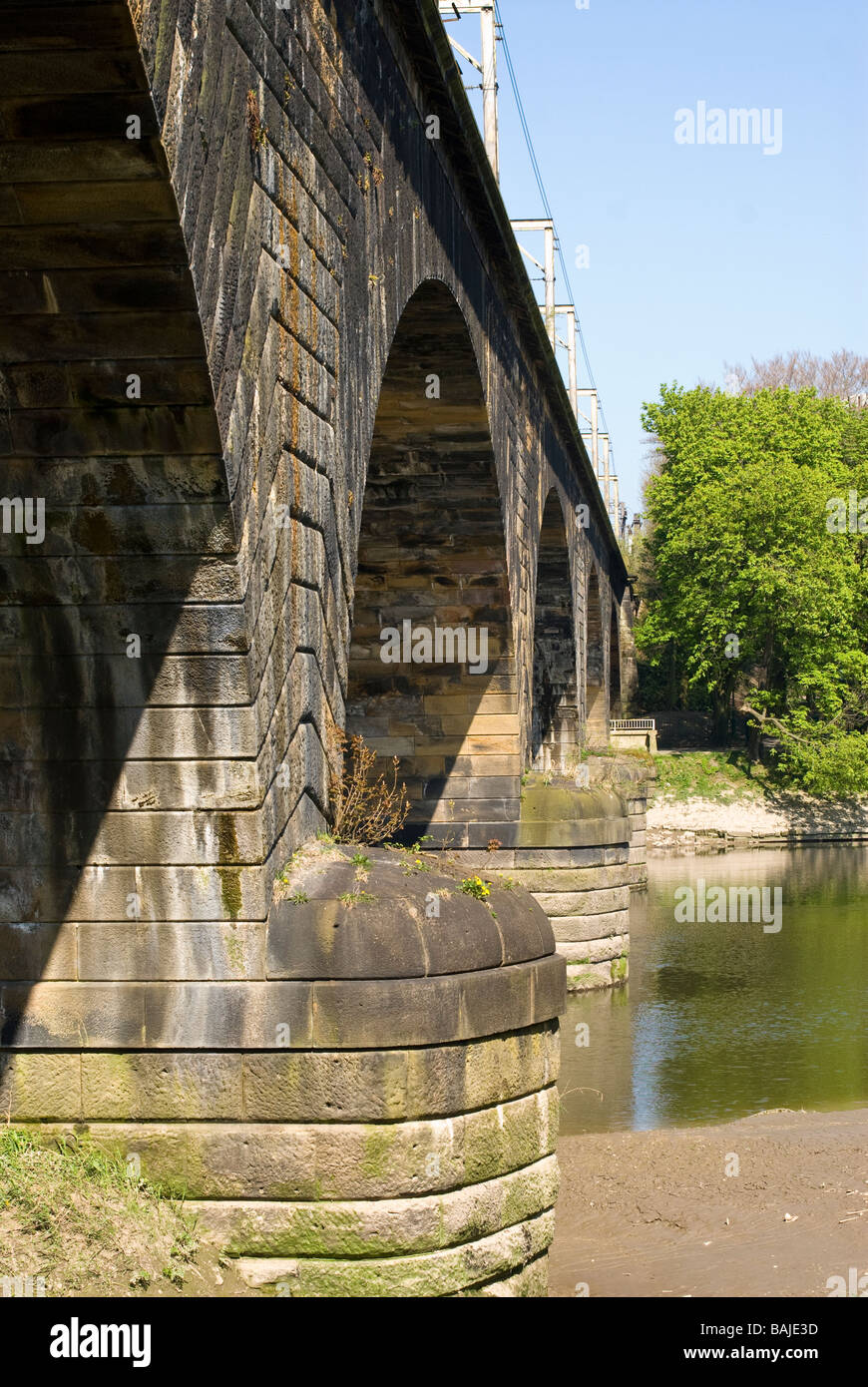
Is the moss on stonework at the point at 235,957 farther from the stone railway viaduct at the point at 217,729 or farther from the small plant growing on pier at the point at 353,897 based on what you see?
the small plant growing on pier at the point at 353,897

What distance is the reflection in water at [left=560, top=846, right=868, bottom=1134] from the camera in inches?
482

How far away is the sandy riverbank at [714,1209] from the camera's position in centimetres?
790

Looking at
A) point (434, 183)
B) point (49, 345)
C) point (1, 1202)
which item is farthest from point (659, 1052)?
point (49, 345)

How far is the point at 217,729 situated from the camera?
5426 millimetres

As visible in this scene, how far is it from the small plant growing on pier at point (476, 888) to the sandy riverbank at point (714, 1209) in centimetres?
263

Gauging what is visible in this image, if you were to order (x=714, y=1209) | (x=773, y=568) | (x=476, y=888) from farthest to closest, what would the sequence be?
(x=773, y=568) < (x=714, y=1209) < (x=476, y=888)

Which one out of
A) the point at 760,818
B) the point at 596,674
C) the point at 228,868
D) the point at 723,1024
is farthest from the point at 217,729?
the point at 760,818

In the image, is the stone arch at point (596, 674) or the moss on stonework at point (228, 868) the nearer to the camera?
the moss on stonework at point (228, 868)

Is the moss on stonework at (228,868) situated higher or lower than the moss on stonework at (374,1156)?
higher

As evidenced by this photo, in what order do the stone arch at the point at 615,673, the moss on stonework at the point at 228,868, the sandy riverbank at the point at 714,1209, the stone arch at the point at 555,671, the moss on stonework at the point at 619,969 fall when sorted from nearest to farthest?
1. the moss on stonework at the point at 228,868
2. the sandy riverbank at the point at 714,1209
3. the moss on stonework at the point at 619,969
4. the stone arch at the point at 555,671
5. the stone arch at the point at 615,673

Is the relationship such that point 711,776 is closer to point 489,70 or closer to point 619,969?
point 619,969

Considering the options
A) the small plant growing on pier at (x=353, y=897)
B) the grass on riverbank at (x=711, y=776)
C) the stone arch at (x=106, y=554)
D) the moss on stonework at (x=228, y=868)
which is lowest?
the grass on riverbank at (x=711, y=776)

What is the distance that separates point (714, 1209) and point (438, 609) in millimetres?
7334

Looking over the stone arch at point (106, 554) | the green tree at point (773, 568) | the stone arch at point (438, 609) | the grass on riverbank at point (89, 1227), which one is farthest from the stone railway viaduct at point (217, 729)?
the green tree at point (773, 568)
